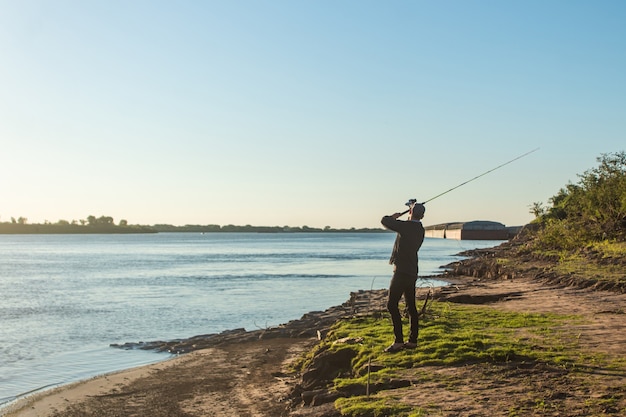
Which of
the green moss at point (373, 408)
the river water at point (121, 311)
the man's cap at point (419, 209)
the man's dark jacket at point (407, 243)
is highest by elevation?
the man's cap at point (419, 209)

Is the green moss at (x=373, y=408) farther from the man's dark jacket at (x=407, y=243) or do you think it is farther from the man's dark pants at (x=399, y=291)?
the man's dark jacket at (x=407, y=243)

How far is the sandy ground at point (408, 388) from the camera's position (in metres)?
7.77

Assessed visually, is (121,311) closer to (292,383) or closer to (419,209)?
(292,383)

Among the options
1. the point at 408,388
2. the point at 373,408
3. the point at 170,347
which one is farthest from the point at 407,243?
the point at 170,347

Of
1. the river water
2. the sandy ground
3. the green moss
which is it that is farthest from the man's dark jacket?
the river water

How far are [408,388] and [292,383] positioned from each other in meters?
3.83

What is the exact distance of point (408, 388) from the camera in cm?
881

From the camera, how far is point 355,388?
947 centimetres

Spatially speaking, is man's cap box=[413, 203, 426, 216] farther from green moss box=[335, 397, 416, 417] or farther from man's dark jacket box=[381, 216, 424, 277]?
green moss box=[335, 397, 416, 417]

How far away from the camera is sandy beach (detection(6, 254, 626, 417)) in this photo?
793cm

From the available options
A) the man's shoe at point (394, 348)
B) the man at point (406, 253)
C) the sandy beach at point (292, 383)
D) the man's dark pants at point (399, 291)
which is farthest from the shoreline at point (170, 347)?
the man at point (406, 253)

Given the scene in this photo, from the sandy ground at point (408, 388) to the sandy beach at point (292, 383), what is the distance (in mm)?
13

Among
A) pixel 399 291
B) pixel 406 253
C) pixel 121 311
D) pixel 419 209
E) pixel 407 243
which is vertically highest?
pixel 419 209

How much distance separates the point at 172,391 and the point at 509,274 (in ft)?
64.0
